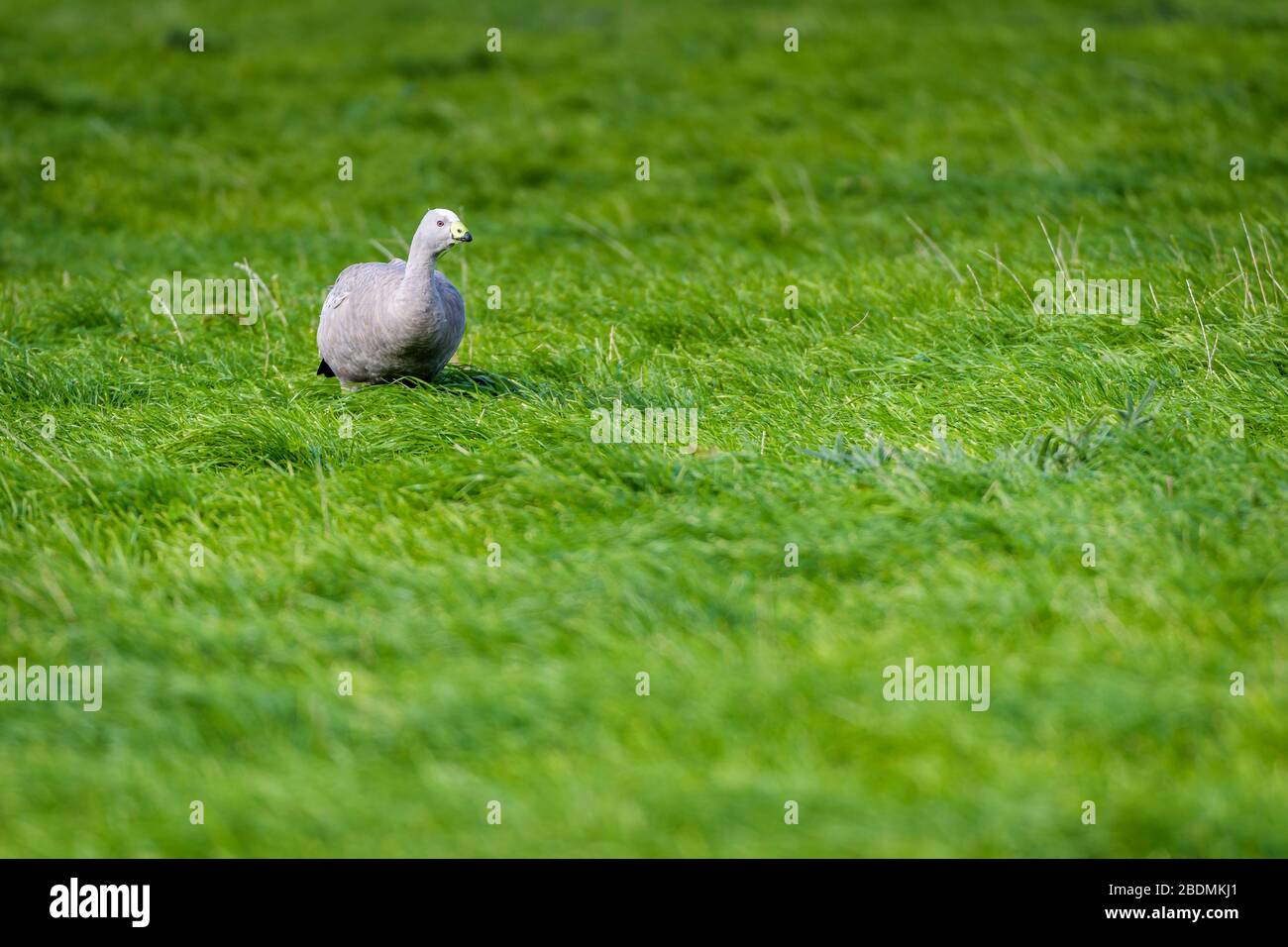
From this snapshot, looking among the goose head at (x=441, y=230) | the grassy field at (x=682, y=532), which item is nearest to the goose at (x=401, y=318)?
the goose head at (x=441, y=230)

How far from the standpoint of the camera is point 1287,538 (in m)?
4.46

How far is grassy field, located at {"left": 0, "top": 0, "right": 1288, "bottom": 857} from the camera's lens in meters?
3.43

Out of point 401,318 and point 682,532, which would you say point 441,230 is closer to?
point 401,318

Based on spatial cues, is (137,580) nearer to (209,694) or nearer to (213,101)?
(209,694)

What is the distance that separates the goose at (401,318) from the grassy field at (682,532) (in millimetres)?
202

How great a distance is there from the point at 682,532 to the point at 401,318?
6.41 ft

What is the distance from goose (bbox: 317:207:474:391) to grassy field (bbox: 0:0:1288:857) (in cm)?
20

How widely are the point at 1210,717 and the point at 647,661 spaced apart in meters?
1.67

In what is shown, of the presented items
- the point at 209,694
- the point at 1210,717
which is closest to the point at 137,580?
the point at 209,694

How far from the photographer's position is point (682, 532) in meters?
4.78

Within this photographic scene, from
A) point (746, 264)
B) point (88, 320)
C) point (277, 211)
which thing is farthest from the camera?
point (277, 211)

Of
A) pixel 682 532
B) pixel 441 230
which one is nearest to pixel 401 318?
pixel 441 230

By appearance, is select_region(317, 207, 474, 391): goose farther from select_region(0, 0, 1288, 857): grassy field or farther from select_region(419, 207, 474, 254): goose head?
select_region(0, 0, 1288, 857): grassy field

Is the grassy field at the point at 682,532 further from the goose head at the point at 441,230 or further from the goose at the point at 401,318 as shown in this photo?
the goose head at the point at 441,230
